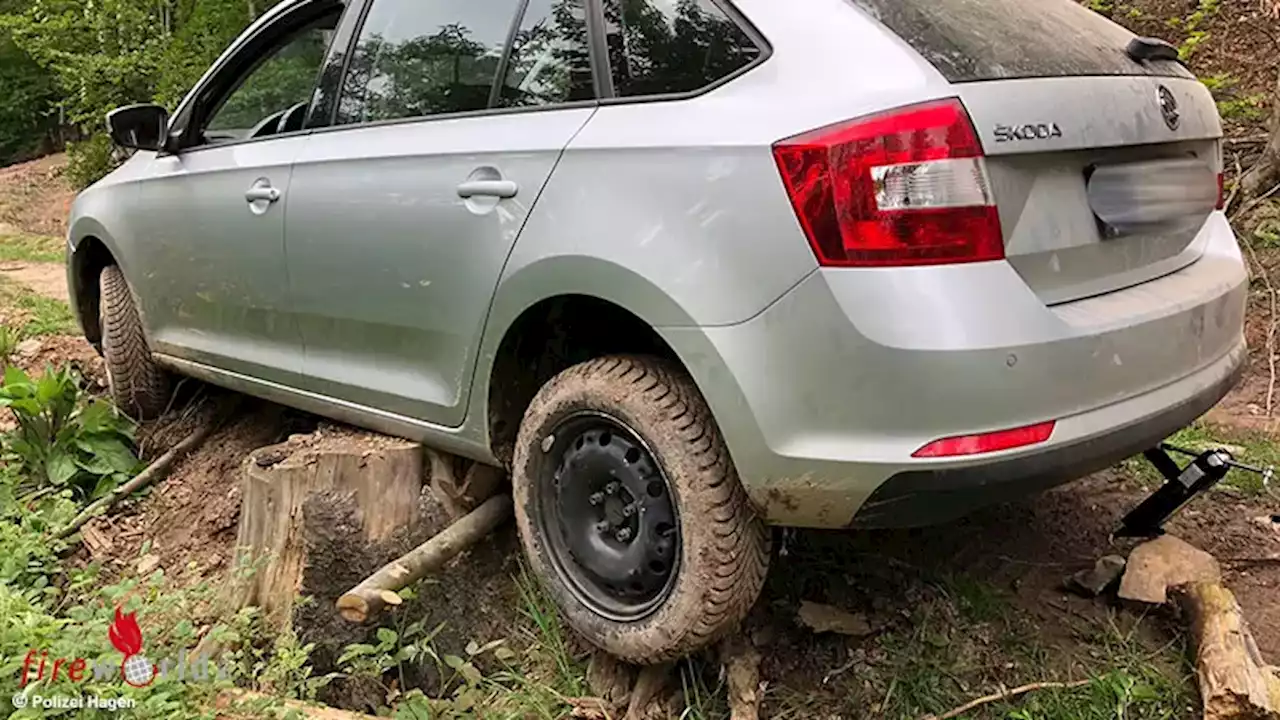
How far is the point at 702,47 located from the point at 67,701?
80.0 inches

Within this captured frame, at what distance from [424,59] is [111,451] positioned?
7.98 ft

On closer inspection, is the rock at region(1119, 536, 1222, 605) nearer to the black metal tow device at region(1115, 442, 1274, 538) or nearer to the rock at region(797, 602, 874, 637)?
the black metal tow device at region(1115, 442, 1274, 538)

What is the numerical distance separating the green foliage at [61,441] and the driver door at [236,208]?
481mm

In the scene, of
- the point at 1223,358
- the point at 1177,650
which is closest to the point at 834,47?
the point at 1223,358

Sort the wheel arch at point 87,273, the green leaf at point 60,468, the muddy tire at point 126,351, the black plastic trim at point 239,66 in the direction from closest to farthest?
the black plastic trim at point 239,66, the green leaf at point 60,468, the muddy tire at point 126,351, the wheel arch at point 87,273

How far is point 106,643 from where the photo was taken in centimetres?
258

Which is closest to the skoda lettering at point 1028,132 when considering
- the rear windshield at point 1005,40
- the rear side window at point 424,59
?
the rear windshield at point 1005,40

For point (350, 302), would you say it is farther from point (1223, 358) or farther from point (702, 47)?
point (1223, 358)

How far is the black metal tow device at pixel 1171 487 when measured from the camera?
2688 millimetres

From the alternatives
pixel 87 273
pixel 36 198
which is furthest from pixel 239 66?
pixel 36 198

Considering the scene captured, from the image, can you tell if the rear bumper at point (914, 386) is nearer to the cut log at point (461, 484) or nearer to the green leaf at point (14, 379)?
the cut log at point (461, 484)

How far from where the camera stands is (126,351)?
451 centimetres

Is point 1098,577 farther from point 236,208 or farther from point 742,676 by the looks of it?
point 236,208

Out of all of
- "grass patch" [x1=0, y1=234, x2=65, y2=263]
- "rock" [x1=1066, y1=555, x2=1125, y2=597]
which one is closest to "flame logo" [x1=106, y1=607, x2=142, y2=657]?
"rock" [x1=1066, y1=555, x2=1125, y2=597]
